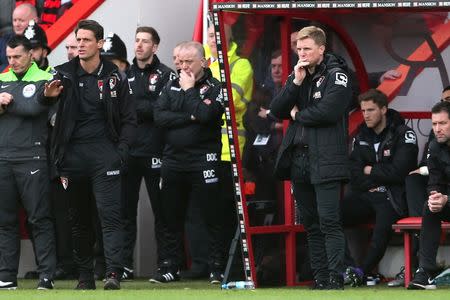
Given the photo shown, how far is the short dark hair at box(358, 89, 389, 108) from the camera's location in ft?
45.3

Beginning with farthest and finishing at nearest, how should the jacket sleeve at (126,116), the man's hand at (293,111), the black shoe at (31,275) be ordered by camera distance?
the black shoe at (31,275)
the jacket sleeve at (126,116)
the man's hand at (293,111)

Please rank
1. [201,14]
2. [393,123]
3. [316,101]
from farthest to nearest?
[201,14], [393,123], [316,101]

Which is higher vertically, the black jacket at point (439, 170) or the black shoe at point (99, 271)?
the black jacket at point (439, 170)

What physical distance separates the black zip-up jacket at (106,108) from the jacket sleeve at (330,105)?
1554 mm

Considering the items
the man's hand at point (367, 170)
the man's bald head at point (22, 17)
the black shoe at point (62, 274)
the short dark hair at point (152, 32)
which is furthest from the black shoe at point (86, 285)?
the man's bald head at point (22, 17)

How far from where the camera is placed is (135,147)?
14.8 meters

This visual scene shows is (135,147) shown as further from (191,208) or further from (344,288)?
(344,288)

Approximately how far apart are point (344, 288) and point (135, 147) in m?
3.08

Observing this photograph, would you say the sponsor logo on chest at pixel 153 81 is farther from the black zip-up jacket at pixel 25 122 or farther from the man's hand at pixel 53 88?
the man's hand at pixel 53 88

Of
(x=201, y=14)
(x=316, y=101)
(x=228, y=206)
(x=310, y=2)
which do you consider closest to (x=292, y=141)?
(x=316, y=101)

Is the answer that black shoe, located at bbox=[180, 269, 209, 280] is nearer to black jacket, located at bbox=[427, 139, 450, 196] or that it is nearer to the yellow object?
the yellow object

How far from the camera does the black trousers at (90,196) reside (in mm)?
12633

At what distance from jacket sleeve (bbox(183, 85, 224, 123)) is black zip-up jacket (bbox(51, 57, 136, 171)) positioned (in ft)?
3.69

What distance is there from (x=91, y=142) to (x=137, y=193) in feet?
7.75
